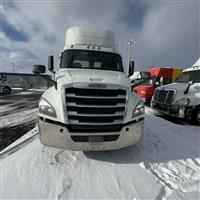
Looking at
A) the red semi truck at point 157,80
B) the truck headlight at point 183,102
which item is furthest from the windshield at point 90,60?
the red semi truck at point 157,80

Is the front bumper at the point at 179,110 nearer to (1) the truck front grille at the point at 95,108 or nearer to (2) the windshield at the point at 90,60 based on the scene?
(2) the windshield at the point at 90,60

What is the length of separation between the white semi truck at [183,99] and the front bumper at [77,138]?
177 inches

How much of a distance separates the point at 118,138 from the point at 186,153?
1893 mm

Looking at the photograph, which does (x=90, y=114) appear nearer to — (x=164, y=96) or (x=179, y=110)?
(x=179, y=110)

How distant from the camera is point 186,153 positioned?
13.9 ft

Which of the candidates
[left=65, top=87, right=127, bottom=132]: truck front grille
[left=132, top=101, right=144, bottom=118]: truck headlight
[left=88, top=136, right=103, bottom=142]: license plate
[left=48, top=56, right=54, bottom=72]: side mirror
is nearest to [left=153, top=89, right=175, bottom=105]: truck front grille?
[left=132, top=101, right=144, bottom=118]: truck headlight

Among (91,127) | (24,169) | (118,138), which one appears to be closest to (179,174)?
(118,138)

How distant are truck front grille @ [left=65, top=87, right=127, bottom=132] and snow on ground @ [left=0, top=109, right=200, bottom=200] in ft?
2.52

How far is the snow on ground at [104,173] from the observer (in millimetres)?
2736

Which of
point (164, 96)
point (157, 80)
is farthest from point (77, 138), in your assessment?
point (157, 80)

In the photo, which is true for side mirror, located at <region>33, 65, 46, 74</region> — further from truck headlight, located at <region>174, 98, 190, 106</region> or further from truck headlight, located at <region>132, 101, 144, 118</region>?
truck headlight, located at <region>174, 98, 190, 106</region>

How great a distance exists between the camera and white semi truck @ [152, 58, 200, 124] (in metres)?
7.07

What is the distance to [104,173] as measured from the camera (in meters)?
3.25

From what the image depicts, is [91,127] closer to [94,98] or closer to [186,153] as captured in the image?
[94,98]
